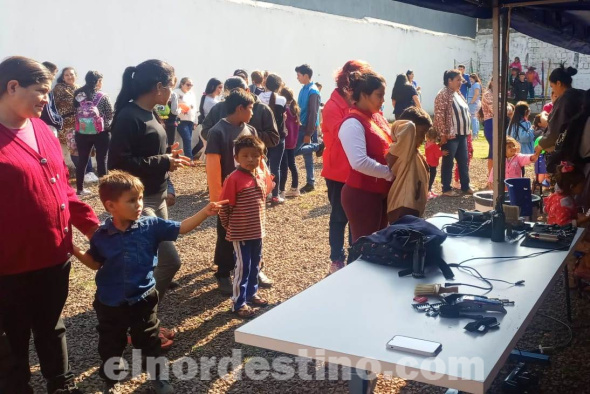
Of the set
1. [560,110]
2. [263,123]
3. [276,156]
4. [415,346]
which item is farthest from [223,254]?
[560,110]

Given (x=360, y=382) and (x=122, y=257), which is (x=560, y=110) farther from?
(x=122, y=257)

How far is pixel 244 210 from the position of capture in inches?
167

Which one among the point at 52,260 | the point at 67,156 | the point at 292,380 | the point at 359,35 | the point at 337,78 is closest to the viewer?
the point at 52,260

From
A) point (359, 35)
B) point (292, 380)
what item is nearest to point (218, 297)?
point (292, 380)

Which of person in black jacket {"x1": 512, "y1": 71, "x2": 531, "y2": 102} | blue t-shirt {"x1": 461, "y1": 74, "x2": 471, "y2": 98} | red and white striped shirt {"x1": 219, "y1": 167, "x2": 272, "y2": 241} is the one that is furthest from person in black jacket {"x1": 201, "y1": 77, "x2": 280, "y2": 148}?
person in black jacket {"x1": 512, "y1": 71, "x2": 531, "y2": 102}

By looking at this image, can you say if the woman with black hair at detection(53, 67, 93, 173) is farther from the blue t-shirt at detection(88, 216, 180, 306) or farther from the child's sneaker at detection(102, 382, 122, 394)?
the child's sneaker at detection(102, 382, 122, 394)

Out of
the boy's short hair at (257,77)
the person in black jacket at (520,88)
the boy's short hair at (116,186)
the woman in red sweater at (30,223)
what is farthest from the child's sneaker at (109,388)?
the person in black jacket at (520,88)

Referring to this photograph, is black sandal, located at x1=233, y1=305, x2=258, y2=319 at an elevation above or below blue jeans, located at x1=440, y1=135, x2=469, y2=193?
below

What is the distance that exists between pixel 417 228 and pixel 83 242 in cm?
450

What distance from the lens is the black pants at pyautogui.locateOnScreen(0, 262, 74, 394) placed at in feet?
9.22

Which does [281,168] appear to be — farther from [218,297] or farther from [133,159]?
[133,159]

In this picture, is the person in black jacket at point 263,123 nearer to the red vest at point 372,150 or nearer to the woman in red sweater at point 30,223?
the red vest at point 372,150

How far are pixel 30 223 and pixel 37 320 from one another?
20.5 inches

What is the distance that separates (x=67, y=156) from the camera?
10656 mm
